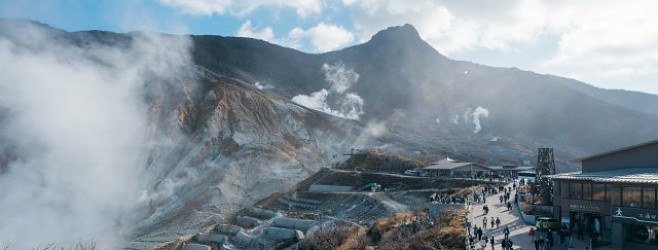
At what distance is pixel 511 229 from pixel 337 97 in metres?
133

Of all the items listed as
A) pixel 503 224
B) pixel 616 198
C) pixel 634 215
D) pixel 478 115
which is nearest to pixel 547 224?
pixel 616 198

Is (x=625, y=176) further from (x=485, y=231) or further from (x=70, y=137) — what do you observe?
(x=70, y=137)

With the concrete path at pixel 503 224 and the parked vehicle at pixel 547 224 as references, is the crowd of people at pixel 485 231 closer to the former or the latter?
the concrete path at pixel 503 224

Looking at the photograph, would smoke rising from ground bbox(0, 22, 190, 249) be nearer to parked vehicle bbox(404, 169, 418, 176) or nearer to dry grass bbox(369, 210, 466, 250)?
parked vehicle bbox(404, 169, 418, 176)

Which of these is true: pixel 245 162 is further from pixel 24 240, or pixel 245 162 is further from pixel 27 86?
pixel 27 86

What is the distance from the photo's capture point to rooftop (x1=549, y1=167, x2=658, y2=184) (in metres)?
25.6

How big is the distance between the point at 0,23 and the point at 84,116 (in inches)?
2205

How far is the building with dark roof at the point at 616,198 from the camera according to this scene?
25000 mm

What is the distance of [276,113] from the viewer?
359 feet

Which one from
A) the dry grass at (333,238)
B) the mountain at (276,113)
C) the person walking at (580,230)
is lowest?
the dry grass at (333,238)

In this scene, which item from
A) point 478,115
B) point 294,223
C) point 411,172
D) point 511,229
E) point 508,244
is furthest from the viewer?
point 478,115

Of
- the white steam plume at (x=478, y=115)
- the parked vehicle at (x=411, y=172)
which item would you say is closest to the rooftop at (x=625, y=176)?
the parked vehicle at (x=411, y=172)

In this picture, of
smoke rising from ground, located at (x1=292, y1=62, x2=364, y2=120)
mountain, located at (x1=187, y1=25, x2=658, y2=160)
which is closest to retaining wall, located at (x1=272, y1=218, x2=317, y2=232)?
mountain, located at (x1=187, y1=25, x2=658, y2=160)

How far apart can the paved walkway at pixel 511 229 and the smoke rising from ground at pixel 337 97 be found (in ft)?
348
